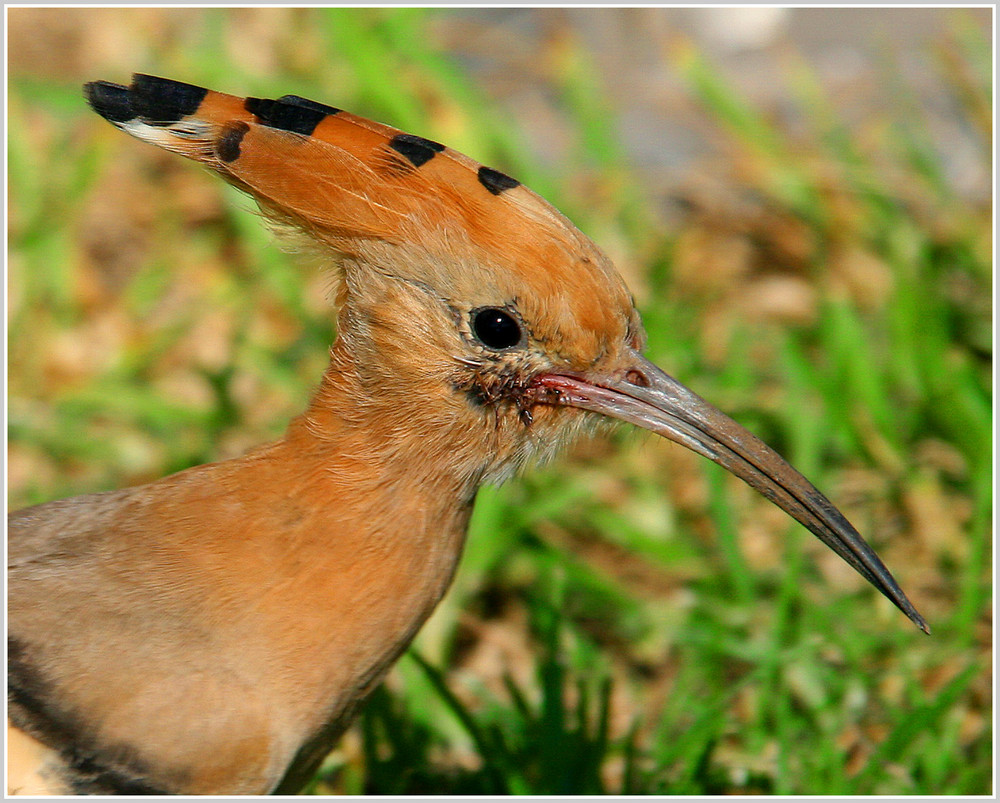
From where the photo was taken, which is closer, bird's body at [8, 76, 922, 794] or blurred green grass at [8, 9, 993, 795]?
bird's body at [8, 76, 922, 794]

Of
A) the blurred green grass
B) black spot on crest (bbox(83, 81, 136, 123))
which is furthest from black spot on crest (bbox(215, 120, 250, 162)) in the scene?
the blurred green grass

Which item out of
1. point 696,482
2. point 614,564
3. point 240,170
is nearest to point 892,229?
point 696,482

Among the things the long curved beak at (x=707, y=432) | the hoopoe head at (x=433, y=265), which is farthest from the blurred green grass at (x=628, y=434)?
the hoopoe head at (x=433, y=265)

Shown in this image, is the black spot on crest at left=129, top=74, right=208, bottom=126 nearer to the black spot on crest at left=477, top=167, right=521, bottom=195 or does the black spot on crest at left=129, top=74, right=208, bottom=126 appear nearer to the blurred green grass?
the black spot on crest at left=477, top=167, right=521, bottom=195

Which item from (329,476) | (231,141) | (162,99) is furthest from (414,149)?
(329,476)

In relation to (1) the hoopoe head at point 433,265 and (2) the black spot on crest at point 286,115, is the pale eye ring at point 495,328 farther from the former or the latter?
(2) the black spot on crest at point 286,115

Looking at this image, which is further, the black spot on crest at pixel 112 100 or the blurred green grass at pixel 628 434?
the blurred green grass at pixel 628 434
